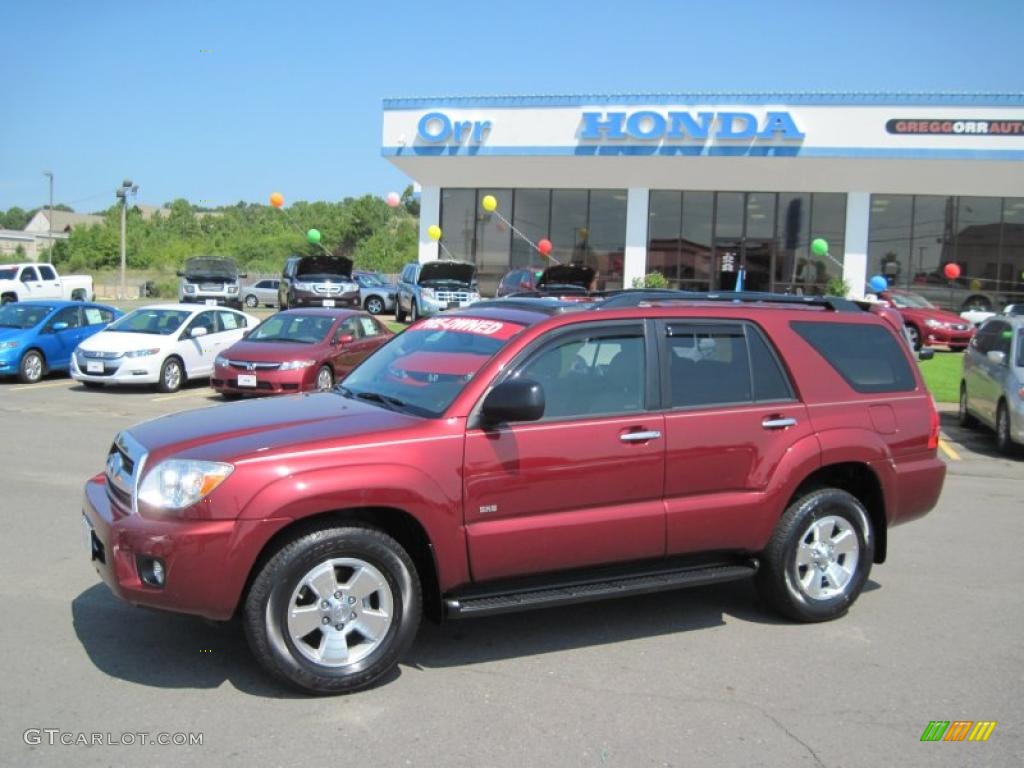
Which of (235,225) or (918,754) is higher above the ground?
(235,225)

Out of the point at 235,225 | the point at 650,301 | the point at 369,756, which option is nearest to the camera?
the point at 369,756

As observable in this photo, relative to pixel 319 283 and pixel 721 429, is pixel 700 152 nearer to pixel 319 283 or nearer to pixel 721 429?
pixel 319 283

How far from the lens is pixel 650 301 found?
555 cm

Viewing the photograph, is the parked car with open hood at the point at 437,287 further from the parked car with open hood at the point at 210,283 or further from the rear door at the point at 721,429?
the rear door at the point at 721,429

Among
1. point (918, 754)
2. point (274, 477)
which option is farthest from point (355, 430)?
point (918, 754)

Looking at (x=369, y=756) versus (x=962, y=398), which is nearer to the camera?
(x=369, y=756)

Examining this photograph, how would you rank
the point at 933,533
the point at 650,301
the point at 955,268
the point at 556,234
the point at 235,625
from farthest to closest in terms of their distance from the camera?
the point at 556,234, the point at 955,268, the point at 933,533, the point at 650,301, the point at 235,625

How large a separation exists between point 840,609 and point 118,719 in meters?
3.93

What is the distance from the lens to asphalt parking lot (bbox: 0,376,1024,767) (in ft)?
12.8

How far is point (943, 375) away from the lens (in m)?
20.2

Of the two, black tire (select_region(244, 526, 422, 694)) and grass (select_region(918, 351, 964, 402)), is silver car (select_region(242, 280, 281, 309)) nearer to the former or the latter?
grass (select_region(918, 351, 964, 402))

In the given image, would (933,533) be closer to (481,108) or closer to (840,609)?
(840,609)

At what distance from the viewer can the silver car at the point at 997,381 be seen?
1198cm

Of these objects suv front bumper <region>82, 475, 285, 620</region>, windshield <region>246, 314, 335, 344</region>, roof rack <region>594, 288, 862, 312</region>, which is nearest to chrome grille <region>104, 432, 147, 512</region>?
suv front bumper <region>82, 475, 285, 620</region>
